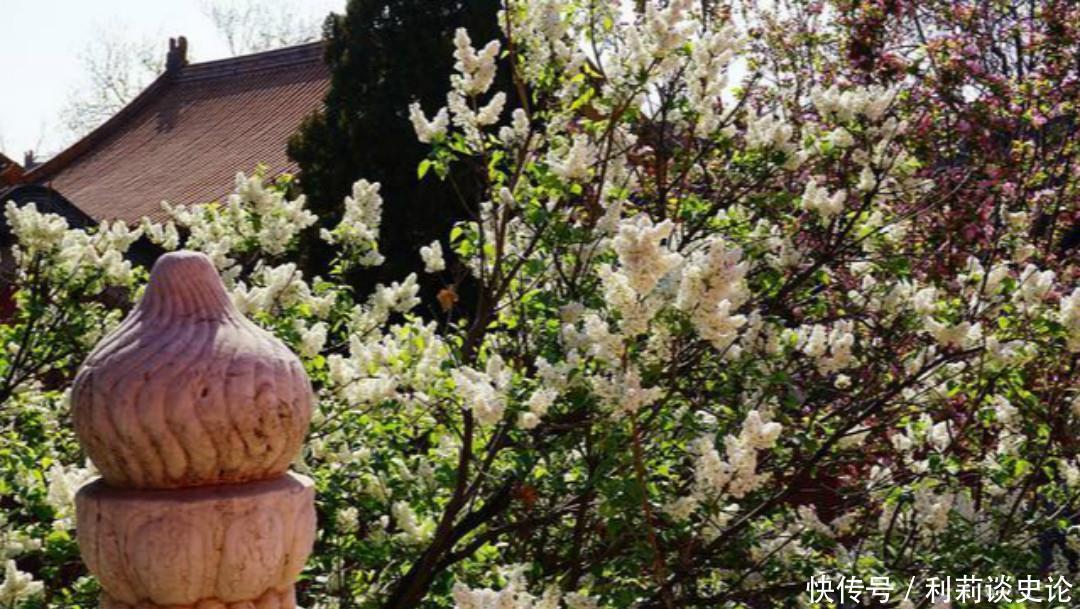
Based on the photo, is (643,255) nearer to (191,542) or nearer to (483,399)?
(483,399)

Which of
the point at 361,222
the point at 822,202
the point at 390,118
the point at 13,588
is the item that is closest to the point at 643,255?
the point at 822,202

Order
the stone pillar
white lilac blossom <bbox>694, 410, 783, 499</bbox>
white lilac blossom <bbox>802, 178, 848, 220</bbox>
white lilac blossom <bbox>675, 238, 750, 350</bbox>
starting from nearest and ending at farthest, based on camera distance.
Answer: the stone pillar, white lilac blossom <bbox>675, 238, 750, 350</bbox>, white lilac blossom <bbox>694, 410, 783, 499</bbox>, white lilac blossom <bbox>802, 178, 848, 220</bbox>

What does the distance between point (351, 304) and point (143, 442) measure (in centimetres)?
271

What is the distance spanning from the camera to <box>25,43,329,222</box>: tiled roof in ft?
49.8

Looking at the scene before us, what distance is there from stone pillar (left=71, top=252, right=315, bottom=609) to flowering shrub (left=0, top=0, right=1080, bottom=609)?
3.76 feet

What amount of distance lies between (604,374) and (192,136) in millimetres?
14861

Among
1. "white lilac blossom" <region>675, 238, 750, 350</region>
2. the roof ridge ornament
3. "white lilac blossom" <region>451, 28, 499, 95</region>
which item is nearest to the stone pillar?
"white lilac blossom" <region>675, 238, 750, 350</region>

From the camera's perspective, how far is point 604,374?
10.8 ft

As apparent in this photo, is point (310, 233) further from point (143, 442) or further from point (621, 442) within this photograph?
point (143, 442)

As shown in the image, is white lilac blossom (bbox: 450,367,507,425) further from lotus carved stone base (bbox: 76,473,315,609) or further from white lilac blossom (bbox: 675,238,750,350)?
lotus carved stone base (bbox: 76,473,315,609)

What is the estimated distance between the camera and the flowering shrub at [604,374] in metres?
3.34

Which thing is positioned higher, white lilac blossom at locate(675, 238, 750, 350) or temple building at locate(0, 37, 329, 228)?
temple building at locate(0, 37, 329, 228)

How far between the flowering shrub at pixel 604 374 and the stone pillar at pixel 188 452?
115cm

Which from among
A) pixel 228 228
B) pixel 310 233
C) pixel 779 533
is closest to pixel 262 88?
pixel 310 233
